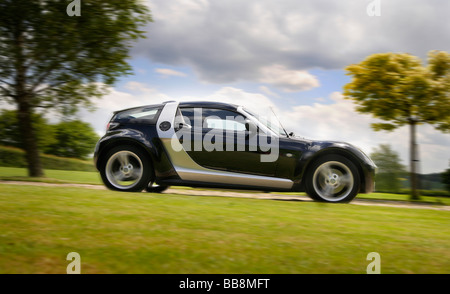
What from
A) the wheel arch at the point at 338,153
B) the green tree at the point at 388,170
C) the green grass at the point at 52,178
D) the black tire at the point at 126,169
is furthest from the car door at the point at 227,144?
the green tree at the point at 388,170

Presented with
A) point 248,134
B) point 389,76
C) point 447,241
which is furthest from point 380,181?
point 447,241

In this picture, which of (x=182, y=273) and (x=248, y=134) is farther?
(x=248, y=134)

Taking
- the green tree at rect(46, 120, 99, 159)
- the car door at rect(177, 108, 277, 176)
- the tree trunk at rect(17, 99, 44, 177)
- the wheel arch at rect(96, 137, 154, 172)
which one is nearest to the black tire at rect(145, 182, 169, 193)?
the wheel arch at rect(96, 137, 154, 172)

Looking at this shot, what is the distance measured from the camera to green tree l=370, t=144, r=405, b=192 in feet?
65.4

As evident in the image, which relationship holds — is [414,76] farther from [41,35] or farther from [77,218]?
[77,218]

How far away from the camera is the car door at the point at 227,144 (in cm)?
679

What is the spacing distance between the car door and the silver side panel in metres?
0.08

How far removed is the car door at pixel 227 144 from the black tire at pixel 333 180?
0.69 m

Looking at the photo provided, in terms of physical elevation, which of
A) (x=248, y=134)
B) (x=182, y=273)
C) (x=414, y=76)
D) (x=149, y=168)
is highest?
(x=414, y=76)

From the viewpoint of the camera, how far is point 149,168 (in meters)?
7.04

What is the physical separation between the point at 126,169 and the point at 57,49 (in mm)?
6118

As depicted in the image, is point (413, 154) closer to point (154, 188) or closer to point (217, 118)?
point (217, 118)

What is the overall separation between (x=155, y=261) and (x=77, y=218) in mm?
Answer: 1569

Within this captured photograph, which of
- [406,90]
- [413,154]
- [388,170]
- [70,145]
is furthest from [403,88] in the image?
[70,145]
